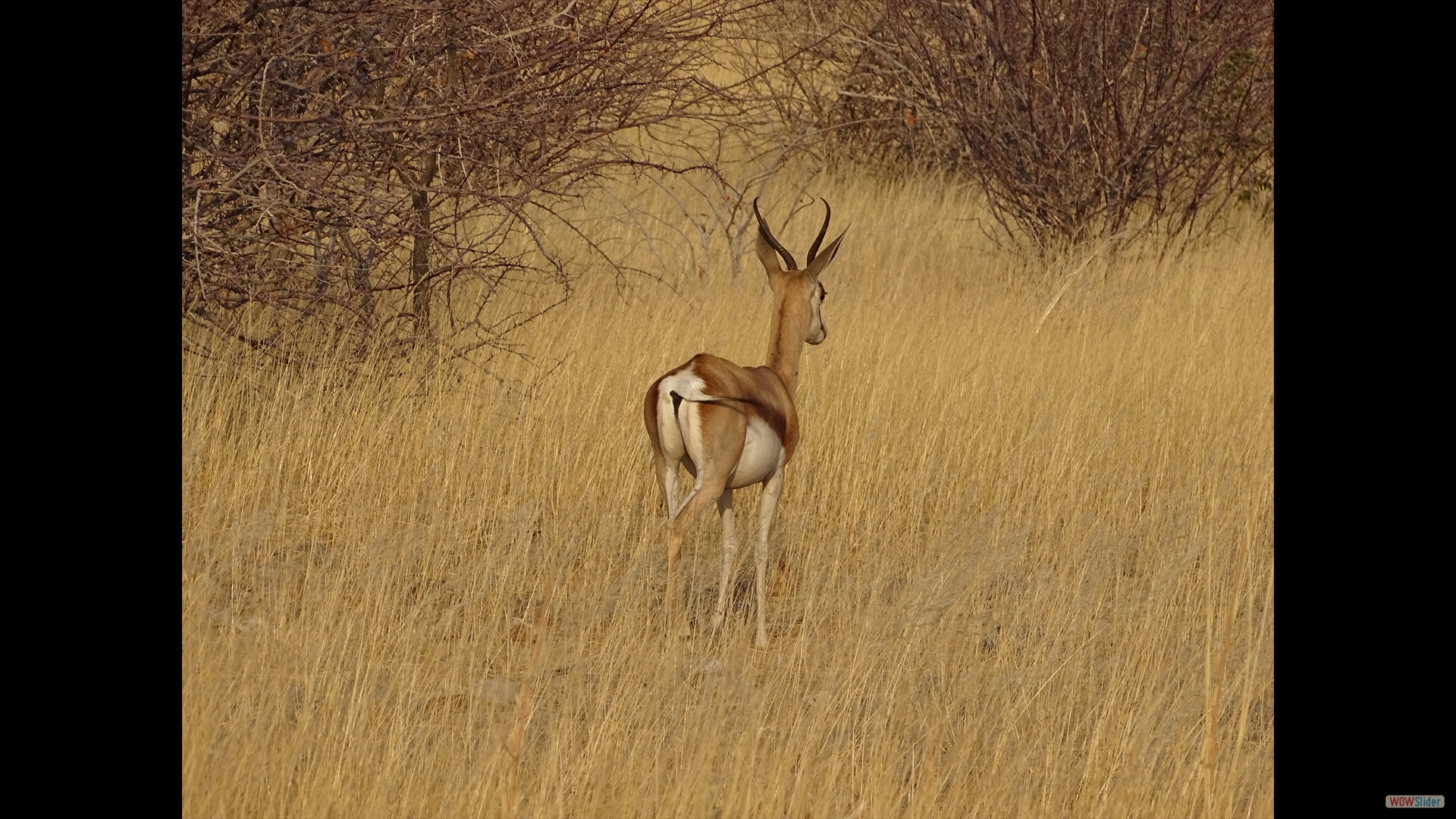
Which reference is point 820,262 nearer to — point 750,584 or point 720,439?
point 720,439

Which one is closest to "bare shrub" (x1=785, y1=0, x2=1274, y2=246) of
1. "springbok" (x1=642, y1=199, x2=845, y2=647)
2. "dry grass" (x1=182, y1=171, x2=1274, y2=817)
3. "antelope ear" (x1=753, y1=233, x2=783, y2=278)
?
"dry grass" (x1=182, y1=171, x2=1274, y2=817)

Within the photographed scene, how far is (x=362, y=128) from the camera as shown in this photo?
231 inches

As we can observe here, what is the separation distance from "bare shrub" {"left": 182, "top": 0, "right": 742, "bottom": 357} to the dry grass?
0.51 m

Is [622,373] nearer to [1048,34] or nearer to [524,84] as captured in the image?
[524,84]

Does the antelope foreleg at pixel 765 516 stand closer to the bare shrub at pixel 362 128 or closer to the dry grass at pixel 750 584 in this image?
the dry grass at pixel 750 584

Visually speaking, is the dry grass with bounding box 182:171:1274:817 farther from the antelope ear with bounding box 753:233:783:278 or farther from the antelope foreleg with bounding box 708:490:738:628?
the antelope ear with bounding box 753:233:783:278

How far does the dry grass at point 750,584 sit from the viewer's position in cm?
358

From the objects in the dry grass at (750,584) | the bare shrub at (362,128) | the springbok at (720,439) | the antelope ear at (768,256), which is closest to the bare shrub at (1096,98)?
the dry grass at (750,584)

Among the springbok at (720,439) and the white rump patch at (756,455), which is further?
the white rump patch at (756,455)

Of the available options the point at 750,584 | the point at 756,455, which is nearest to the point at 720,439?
the point at 756,455

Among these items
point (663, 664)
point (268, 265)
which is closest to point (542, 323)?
point (268, 265)

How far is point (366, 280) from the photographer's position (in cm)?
700

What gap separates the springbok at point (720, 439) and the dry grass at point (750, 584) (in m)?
0.27

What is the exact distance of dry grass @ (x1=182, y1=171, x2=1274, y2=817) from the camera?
11.7ft
